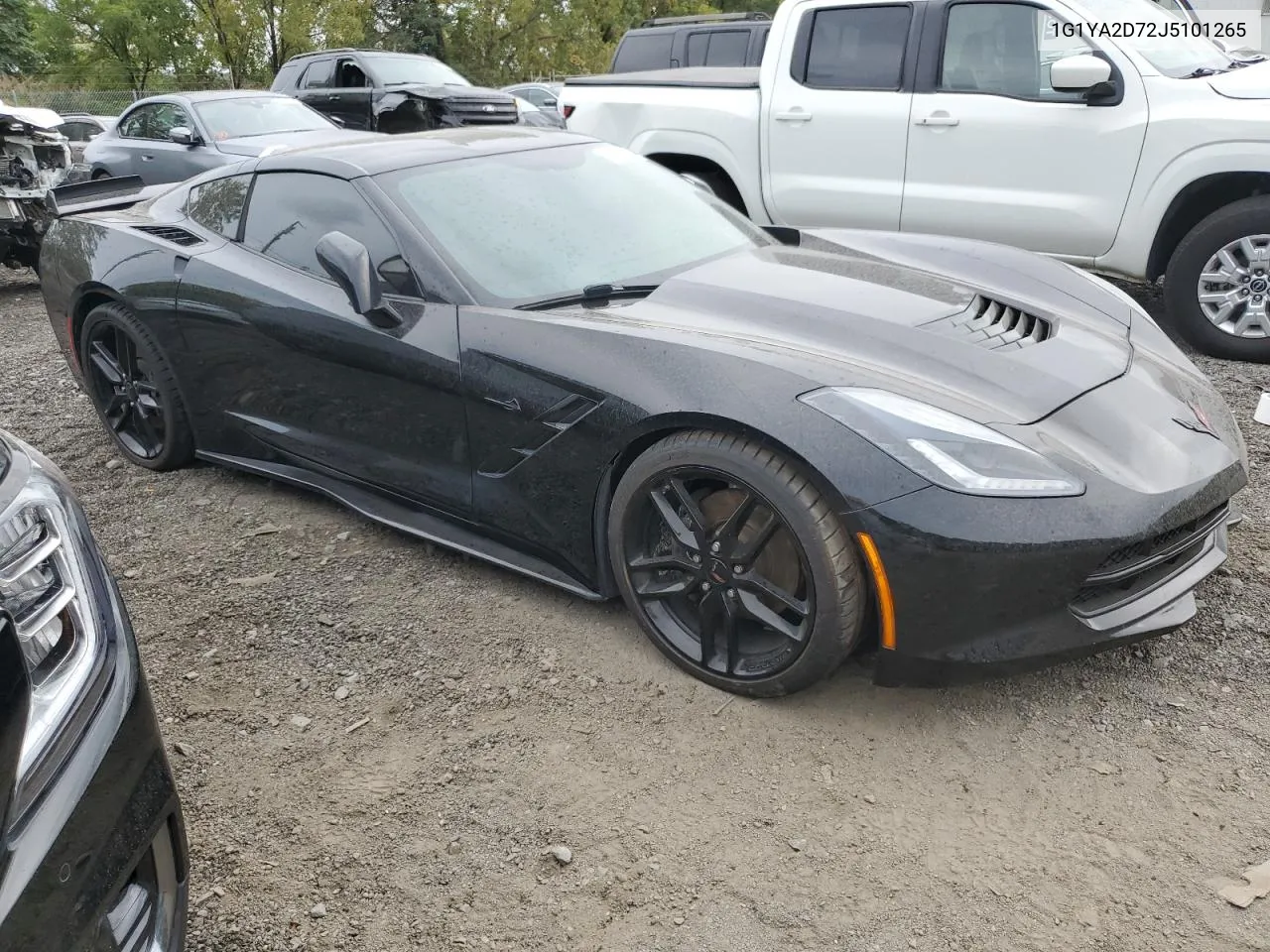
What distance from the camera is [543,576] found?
3008 mm

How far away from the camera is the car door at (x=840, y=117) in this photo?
19.5 ft

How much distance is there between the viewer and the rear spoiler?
4.66 meters

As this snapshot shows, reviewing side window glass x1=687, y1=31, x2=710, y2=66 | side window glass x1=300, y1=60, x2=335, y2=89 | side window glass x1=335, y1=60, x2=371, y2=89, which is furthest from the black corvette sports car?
side window glass x1=300, y1=60, x2=335, y2=89

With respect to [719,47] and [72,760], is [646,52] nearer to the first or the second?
[719,47]

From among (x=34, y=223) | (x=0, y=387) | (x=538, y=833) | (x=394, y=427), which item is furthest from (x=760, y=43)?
(x=538, y=833)

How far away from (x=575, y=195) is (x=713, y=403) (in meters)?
1.32

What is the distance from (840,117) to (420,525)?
4057 millimetres

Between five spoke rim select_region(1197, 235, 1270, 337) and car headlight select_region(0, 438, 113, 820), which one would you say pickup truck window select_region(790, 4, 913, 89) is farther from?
car headlight select_region(0, 438, 113, 820)

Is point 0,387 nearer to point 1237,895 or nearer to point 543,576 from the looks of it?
point 543,576

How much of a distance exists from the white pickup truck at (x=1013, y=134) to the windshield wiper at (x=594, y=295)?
3.28m

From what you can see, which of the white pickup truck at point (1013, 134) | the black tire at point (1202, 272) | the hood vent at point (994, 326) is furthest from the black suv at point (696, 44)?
the hood vent at point (994, 326)

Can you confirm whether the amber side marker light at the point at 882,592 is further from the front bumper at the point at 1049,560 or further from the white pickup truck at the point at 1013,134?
the white pickup truck at the point at 1013,134

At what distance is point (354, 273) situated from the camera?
3045mm

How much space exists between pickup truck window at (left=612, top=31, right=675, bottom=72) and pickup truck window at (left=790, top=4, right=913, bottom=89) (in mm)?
5375
